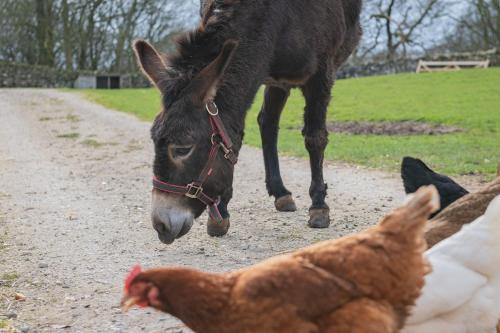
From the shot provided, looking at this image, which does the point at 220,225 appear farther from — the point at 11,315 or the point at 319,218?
the point at 11,315

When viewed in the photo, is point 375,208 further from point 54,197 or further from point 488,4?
point 488,4

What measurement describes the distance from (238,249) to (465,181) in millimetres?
4073

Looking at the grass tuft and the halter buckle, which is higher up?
the halter buckle

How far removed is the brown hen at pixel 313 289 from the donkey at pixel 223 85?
5.80ft

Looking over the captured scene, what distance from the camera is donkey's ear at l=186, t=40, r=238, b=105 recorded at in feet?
14.6

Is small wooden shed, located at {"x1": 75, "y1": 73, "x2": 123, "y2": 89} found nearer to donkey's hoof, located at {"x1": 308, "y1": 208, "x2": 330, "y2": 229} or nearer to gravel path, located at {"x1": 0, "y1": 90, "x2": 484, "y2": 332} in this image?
gravel path, located at {"x1": 0, "y1": 90, "x2": 484, "y2": 332}

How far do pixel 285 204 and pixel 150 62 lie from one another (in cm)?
234

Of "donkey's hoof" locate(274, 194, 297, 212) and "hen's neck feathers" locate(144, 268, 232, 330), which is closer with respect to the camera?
"hen's neck feathers" locate(144, 268, 232, 330)

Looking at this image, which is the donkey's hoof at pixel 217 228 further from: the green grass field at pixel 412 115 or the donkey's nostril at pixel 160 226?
the green grass field at pixel 412 115

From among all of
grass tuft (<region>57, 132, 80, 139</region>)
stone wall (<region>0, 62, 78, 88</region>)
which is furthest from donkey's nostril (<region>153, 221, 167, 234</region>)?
stone wall (<region>0, 62, 78, 88</region>)

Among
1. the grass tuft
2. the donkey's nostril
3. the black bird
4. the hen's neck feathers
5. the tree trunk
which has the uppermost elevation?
the tree trunk

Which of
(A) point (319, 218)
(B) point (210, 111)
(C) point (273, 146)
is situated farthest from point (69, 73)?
(B) point (210, 111)

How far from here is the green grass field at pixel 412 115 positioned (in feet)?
33.4

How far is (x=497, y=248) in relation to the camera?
2.82 meters
